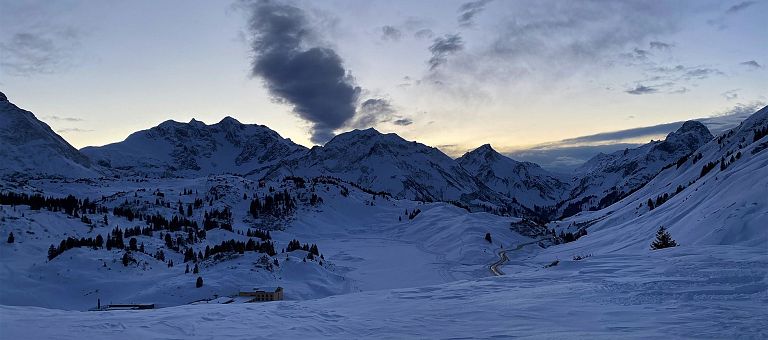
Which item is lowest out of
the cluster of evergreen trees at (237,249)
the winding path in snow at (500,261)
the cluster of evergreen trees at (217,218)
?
the winding path in snow at (500,261)

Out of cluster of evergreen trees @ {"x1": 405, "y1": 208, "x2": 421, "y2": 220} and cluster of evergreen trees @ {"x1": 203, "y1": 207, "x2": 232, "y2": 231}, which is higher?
cluster of evergreen trees @ {"x1": 203, "y1": 207, "x2": 232, "y2": 231}

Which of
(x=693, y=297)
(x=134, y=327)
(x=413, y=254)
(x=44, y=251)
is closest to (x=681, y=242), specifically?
(x=693, y=297)

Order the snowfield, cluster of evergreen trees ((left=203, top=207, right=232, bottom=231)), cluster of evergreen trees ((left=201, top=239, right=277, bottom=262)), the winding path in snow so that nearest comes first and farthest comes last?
1. the snowfield
2. the winding path in snow
3. cluster of evergreen trees ((left=201, top=239, right=277, bottom=262))
4. cluster of evergreen trees ((left=203, top=207, right=232, bottom=231))

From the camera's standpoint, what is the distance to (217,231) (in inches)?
5025

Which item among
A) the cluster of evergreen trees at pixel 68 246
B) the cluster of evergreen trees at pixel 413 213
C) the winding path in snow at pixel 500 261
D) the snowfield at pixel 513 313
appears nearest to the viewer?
the snowfield at pixel 513 313

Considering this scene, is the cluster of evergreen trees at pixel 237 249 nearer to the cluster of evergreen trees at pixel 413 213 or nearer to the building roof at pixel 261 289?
the building roof at pixel 261 289

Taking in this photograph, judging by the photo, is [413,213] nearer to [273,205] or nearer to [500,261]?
[273,205]

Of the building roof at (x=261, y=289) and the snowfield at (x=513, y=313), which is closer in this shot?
the snowfield at (x=513, y=313)

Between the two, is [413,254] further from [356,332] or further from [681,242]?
[356,332]

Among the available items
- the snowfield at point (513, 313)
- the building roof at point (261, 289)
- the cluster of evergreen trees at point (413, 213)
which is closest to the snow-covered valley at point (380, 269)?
the snowfield at point (513, 313)

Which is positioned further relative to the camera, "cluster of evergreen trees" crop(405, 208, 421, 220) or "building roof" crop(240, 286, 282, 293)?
"cluster of evergreen trees" crop(405, 208, 421, 220)

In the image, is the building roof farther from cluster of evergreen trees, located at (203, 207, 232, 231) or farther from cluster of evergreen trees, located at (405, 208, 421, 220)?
cluster of evergreen trees, located at (405, 208, 421, 220)

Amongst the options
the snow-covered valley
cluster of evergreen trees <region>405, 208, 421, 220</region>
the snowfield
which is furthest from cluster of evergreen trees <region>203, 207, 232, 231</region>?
the snowfield

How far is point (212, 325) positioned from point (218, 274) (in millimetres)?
56655
